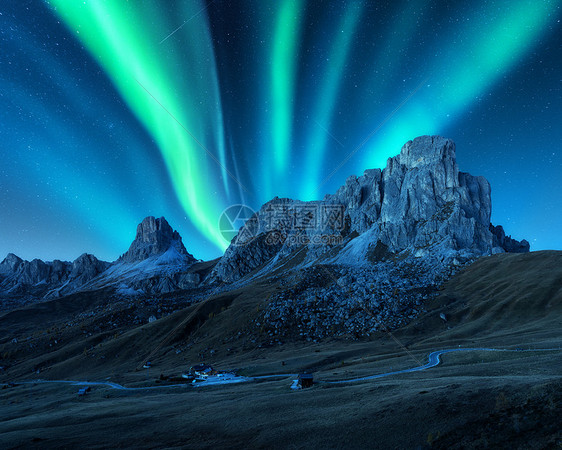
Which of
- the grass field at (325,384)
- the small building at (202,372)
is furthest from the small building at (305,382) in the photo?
the small building at (202,372)

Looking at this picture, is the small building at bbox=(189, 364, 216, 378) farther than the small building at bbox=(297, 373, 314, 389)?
Yes

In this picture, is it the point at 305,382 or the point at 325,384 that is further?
the point at 305,382

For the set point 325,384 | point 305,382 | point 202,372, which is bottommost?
point 202,372

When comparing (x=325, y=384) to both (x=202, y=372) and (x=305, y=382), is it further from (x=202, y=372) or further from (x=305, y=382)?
(x=202, y=372)

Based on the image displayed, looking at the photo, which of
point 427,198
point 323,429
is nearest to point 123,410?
point 323,429

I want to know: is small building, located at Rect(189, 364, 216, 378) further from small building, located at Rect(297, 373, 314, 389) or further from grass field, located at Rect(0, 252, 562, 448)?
small building, located at Rect(297, 373, 314, 389)

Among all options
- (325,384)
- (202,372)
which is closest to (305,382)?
(325,384)

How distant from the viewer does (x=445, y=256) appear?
447ft

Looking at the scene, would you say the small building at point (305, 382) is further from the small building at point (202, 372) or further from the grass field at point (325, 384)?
the small building at point (202, 372)

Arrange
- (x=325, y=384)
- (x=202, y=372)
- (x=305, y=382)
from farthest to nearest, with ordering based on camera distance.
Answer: (x=202, y=372)
(x=305, y=382)
(x=325, y=384)

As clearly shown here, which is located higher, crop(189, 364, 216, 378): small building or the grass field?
the grass field

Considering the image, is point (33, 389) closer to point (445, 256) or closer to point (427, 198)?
point (445, 256)

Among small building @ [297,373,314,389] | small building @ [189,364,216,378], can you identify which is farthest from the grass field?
small building @ [189,364,216,378]

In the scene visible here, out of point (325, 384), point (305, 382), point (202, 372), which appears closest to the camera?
point (325, 384)
